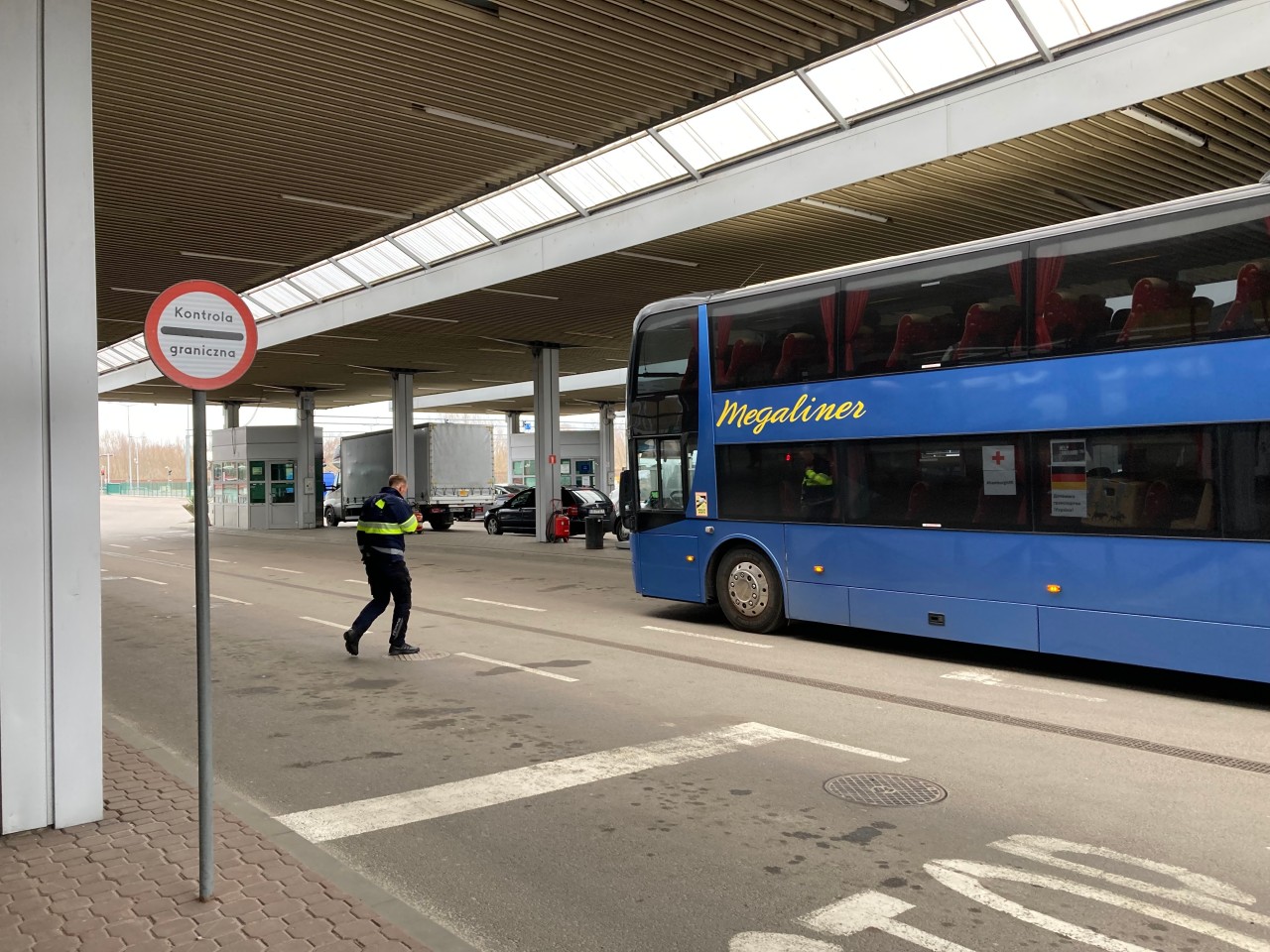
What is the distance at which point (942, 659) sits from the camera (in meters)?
10.5

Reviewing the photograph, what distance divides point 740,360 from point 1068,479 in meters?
4.25

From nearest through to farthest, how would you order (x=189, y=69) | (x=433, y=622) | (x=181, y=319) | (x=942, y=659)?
(x=181, y=319) < (x=942, y=659) < (x=189, y=69) < (x=433, y=622)

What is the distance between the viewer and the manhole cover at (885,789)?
19.2ft

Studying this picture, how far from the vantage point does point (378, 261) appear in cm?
2320

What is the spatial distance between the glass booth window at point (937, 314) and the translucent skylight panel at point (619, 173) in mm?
5655

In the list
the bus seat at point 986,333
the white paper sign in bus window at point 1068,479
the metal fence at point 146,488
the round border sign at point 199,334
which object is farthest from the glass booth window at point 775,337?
the metal fence at point 146,488

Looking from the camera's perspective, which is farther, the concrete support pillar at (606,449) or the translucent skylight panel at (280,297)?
the concrete support pillar at (606,449)

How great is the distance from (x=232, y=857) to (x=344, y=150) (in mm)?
11672

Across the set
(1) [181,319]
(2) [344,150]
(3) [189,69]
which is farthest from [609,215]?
(1) [181,319]

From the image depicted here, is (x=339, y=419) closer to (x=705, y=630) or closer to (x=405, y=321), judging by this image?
(x=405, y=321)

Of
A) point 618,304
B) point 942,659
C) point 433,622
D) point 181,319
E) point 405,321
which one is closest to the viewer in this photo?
point 181,319

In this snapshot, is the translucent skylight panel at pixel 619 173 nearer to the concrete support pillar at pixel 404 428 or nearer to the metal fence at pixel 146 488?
the concrete support pillar at pixel 404 428

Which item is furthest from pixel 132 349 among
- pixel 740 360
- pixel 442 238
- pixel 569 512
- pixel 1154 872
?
pixel 1154 872

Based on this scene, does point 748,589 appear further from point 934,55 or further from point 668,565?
point 934,55
